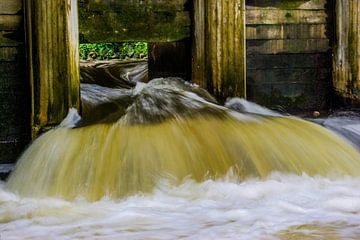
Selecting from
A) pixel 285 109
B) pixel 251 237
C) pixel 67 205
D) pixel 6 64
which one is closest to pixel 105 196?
pixel 67 205

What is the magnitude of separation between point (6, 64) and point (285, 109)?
10.1 feet

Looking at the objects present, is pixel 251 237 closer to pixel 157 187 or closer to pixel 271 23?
pixel 157 187

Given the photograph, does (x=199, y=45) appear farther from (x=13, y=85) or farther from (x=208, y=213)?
(x=208, y=213)

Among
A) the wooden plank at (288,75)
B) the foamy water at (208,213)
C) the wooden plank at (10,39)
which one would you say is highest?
the wooden plank at (10,39)

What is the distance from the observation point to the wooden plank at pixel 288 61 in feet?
22.5

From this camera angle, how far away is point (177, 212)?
4.27 meters

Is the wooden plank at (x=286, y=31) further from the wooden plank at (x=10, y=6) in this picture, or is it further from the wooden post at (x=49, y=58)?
the wooden plank at (x=10, y=6)

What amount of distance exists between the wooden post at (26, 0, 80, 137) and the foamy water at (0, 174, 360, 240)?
0.94 meters

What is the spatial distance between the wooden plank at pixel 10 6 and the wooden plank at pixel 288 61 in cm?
250

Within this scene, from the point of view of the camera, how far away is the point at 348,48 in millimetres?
6949

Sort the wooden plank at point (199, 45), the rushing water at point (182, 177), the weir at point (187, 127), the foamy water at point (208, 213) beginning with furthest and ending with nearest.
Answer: the wooden plank at point (199, 45) → the weir at point (187, 127) → the rushing water at point (182, 177) → the foamy water at point (208, 213)

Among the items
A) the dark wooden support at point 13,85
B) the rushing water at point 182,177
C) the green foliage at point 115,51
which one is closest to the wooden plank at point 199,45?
the rushing water at point 182,177

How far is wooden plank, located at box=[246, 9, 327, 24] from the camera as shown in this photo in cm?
677

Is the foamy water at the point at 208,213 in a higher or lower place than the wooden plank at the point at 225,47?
lower
